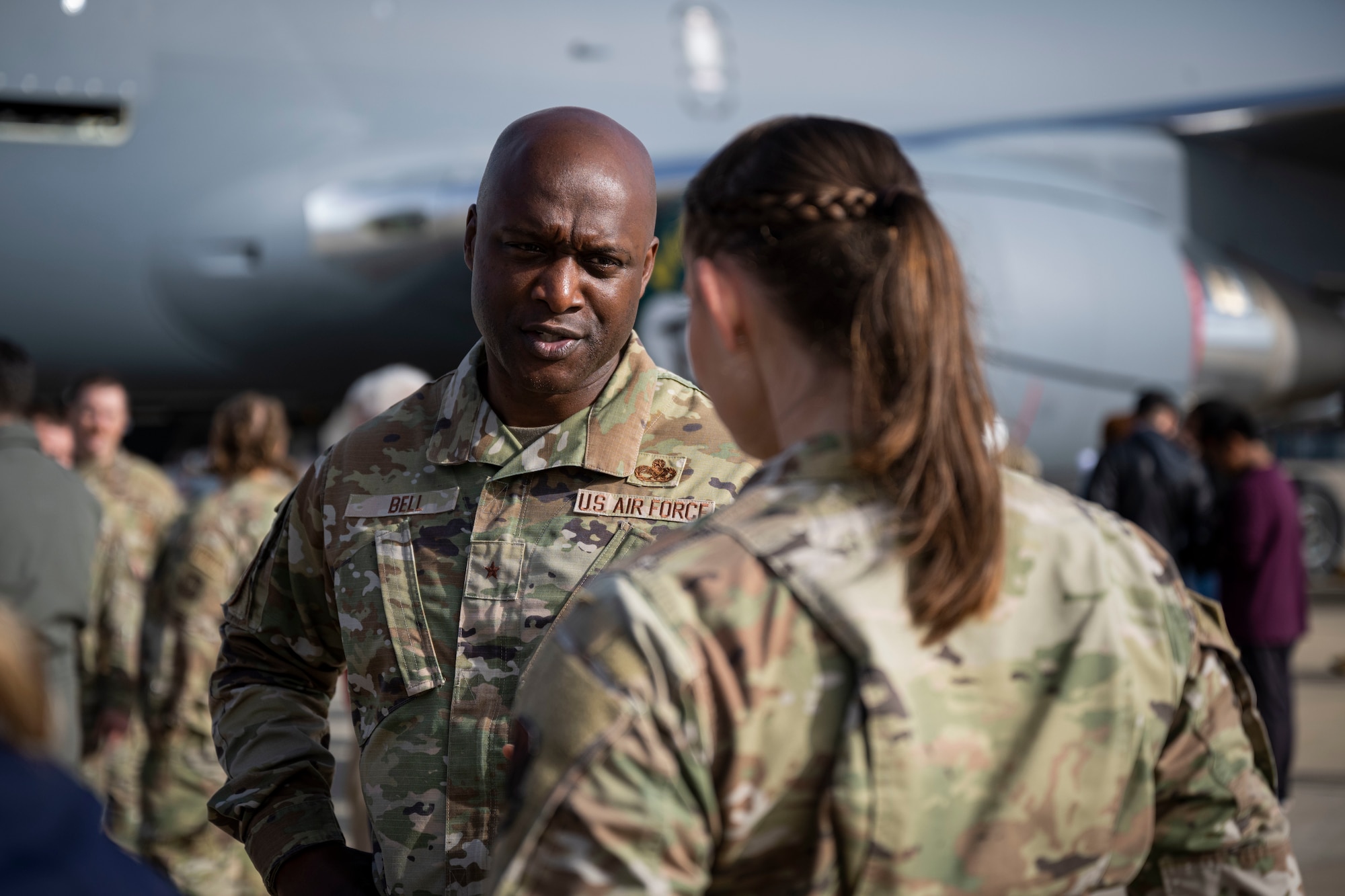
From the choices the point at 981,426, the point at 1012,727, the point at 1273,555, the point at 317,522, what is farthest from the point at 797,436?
the point at 1273,555

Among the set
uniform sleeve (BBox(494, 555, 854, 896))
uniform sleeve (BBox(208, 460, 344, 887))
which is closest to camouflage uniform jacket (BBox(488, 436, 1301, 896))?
uniform sleeve (BBox(494, 555, 854, 896))

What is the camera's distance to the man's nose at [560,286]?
4.94 ft

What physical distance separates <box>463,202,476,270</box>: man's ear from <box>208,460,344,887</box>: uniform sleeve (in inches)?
12.9

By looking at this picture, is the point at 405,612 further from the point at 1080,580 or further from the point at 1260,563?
the point at 1260,563

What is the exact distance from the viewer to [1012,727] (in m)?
0.96

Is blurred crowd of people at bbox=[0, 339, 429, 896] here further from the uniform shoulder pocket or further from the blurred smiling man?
the blurred smiling man

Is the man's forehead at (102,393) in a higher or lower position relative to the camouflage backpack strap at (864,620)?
lower

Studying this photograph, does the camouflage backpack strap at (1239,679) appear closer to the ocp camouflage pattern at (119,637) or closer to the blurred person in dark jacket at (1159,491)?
the ocp camouflage pattern at (119,637)

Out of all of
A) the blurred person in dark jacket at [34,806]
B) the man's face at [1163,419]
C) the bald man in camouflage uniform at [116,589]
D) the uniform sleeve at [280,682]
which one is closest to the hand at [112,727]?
the bald man in camouflage uniform at [116,589]

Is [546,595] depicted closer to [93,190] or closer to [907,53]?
[93,190]

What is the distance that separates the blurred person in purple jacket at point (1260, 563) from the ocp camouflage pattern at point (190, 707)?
3.60 meters

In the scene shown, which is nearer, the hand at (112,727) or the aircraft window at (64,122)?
the hand at (112,727)

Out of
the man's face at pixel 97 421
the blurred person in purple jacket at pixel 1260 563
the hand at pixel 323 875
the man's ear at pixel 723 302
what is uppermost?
the man's ear at pixel 723 302

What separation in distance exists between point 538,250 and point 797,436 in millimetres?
595
